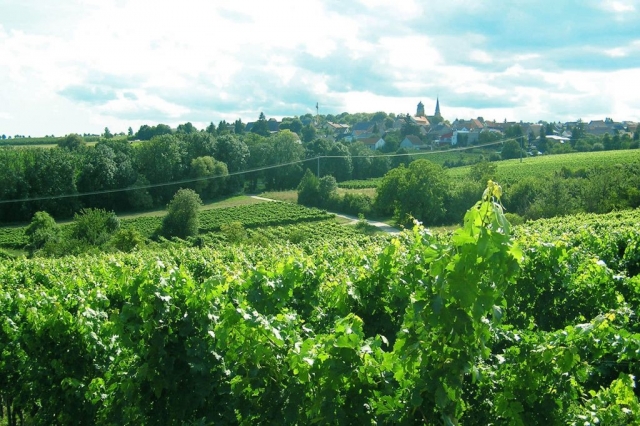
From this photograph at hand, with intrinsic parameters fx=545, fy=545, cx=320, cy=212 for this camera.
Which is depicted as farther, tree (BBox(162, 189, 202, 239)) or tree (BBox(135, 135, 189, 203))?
tree (BBox(135, 135, 189, 203))

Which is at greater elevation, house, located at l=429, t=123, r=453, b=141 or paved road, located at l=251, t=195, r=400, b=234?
house, located at l=429, t=123, r=453, b=141

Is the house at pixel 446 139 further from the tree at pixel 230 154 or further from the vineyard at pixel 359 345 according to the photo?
the vineyard at pixel 359 345

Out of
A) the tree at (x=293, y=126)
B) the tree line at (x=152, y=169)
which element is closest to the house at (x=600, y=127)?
the tree at (x=293, y=126)

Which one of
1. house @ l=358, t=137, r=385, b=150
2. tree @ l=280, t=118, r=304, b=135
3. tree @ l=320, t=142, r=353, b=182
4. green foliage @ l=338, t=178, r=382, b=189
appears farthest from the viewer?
tree @ l=280, t=118, r=304, b=135

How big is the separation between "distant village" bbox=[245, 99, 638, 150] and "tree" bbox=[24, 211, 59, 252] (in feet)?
225

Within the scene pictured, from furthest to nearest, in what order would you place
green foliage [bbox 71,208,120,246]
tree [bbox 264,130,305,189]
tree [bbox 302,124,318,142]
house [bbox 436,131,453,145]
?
tree [bbox 302,124,318,142] < house [bbox 436,131,453,145] < tree [bbox 264,130,305,189] < green foliage [bbox 71,208,120,246]

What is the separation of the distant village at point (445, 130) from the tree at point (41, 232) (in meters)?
68.5

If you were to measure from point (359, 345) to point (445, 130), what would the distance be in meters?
138

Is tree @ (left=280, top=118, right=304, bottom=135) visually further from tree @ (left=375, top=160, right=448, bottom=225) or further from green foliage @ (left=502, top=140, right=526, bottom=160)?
tree @ (left=375, top=160, right=448, bottom=225)

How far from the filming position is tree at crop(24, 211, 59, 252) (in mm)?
48031

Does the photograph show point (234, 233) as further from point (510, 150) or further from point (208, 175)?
point (510, 150)

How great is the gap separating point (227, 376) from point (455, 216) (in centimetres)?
5464

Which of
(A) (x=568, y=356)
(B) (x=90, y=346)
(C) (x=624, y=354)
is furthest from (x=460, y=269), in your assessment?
(B) (x=90, y=346)

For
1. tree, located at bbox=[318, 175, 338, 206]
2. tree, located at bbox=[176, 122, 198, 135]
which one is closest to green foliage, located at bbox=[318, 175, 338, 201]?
tree, located at bbox=[318, 175, 338, 206]
